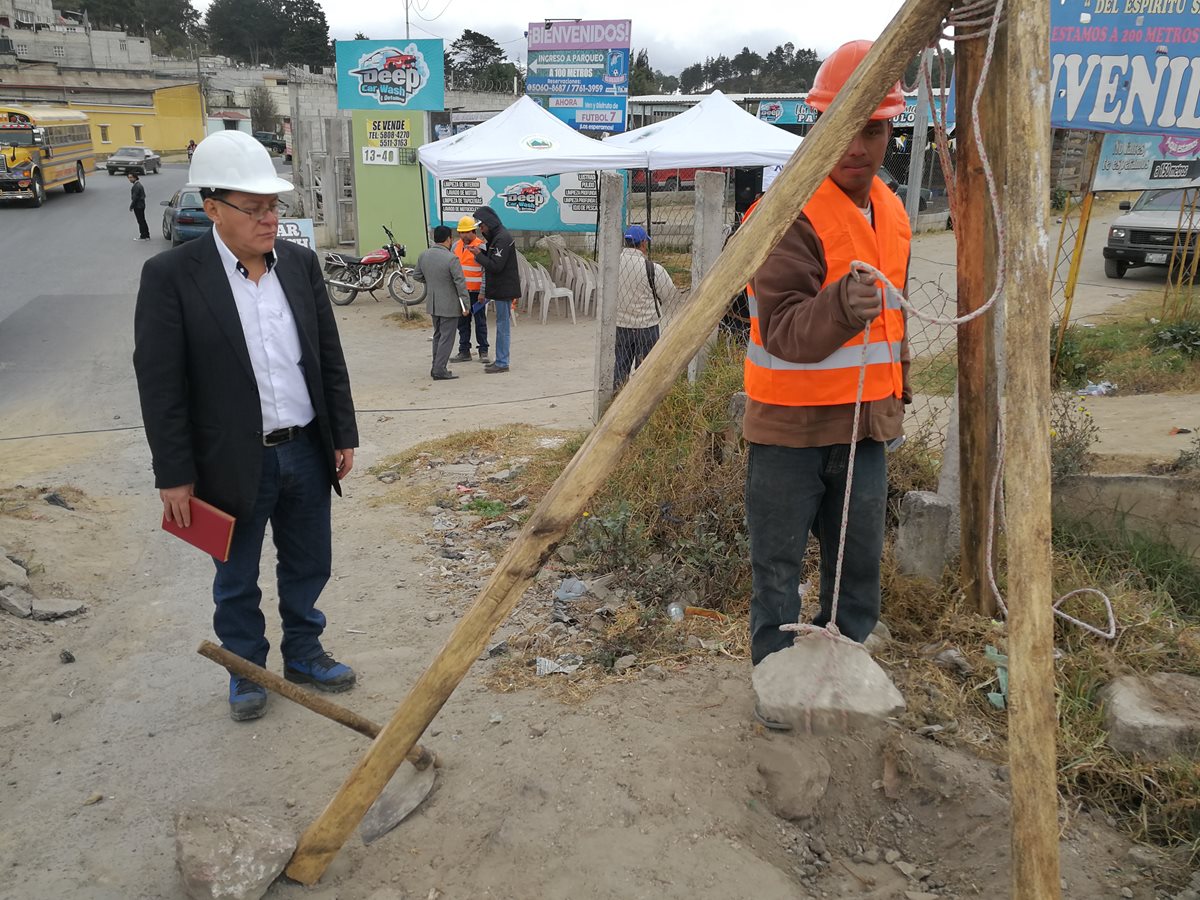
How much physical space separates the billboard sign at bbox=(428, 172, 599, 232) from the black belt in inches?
538

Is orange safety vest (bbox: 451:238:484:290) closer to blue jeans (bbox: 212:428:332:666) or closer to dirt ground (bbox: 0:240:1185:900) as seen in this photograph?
dirt ground (bbox: 0:240:1185:900)

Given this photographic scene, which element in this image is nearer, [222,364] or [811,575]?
[222,364]

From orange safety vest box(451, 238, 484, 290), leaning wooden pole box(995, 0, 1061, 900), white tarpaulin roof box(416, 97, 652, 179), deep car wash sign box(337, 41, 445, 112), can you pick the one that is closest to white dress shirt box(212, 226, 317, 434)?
leaning wooden pole box(995, 0, 1061, 900)

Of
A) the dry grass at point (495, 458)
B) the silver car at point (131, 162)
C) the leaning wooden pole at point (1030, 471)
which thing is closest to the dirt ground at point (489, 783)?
the leaning wooden pole at point (1030, 471)

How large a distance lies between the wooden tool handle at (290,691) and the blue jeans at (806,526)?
3.65 feet

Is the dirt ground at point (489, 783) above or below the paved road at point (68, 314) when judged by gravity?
above

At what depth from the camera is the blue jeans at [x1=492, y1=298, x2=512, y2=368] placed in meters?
10.4

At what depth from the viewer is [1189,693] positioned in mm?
3033

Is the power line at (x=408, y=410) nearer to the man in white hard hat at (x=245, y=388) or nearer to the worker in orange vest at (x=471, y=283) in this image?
the worker in orange vest at (x=471, y=283)

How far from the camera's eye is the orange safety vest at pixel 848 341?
2.48m

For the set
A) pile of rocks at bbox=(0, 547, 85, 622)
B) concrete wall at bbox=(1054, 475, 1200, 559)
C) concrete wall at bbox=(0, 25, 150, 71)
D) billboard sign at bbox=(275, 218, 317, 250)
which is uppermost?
concrete wall at bbox=(0, 25, 150, 71)

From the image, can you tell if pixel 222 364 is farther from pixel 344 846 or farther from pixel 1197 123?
pixel 1197 123

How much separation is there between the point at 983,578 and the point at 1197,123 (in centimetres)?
239

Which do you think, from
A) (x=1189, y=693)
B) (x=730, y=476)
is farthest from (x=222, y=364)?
(x=1189, y=693)
